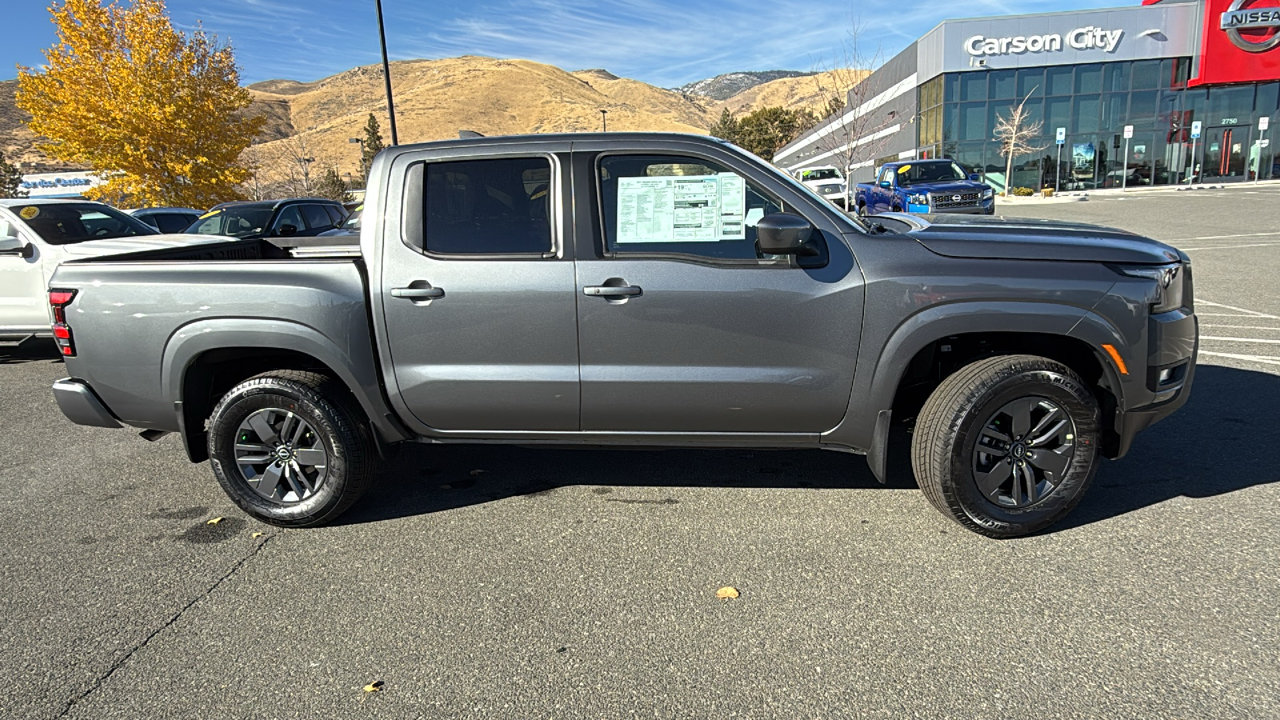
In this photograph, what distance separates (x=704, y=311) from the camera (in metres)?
3.45

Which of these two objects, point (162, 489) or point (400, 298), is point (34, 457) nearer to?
point (162, 489)

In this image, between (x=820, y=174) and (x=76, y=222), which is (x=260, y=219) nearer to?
(x=76, y=222)

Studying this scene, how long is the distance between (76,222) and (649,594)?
8454mm

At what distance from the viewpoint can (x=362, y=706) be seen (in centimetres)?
252

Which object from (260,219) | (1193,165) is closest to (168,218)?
(260,219)

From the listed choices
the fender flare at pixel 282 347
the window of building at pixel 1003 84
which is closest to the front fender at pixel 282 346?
the fender flare at pixel 282 347

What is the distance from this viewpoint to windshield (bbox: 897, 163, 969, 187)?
17641 mm

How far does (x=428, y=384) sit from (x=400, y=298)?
1.45 feet

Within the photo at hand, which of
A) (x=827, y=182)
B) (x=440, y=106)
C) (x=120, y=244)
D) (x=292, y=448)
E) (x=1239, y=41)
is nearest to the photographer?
(x=292, y=448)

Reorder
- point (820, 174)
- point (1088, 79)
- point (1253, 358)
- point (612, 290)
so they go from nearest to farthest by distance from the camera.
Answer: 1. point (612, 290)
2. point (1253, 358)
3. point (820, 174)
4. point (1088, 79)

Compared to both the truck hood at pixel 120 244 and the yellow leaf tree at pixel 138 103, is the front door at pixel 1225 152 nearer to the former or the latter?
the yellow leaf tree at pixel 138 103

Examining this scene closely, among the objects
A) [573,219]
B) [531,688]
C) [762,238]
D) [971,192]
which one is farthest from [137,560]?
[971,192]

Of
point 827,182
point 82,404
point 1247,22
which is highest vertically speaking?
point 1247,22

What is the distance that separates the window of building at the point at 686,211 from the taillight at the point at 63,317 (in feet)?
9.23
